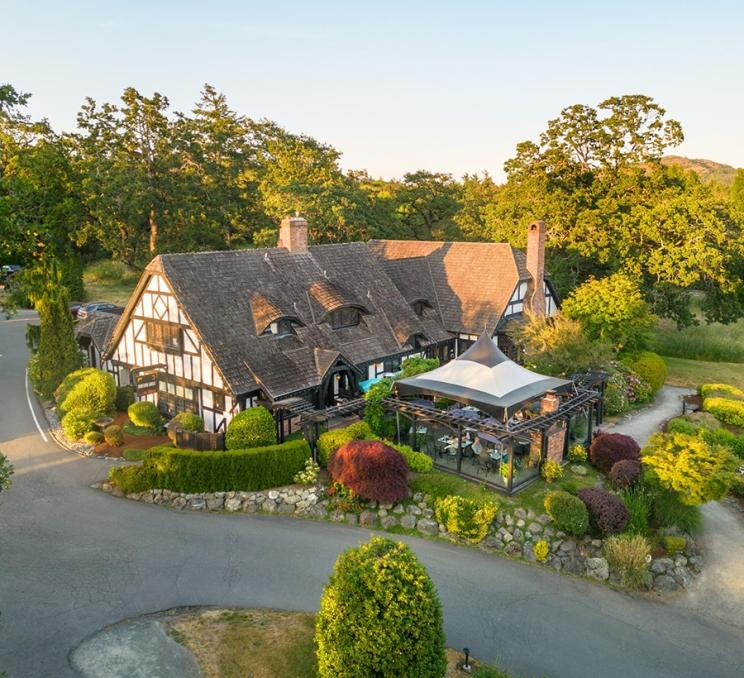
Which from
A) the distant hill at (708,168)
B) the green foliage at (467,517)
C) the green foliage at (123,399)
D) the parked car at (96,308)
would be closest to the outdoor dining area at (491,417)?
the green foliage at (467,517)

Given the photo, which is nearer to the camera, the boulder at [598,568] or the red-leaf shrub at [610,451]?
the boulder at [598,568]

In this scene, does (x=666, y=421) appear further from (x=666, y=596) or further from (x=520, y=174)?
(x=520, y=174)

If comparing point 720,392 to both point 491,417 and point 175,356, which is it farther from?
point 175,356

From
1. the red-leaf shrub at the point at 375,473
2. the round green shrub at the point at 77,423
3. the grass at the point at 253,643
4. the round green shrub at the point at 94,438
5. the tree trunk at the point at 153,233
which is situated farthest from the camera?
the tree trunk at the point at 153,233

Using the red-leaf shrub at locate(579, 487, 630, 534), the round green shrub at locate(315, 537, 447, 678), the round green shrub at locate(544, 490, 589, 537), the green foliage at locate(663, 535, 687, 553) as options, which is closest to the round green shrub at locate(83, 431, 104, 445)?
the round green shrub at locate(315, 537, 447, 678)

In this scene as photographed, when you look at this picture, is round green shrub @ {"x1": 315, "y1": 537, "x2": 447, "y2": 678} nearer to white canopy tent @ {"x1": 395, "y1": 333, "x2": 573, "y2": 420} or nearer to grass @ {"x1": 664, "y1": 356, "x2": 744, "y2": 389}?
white canopy tent @ {"x1": 395, "y1": 333, "x2": 573, "y2": 420}

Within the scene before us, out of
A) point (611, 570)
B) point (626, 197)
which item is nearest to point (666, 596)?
point (611, 570)

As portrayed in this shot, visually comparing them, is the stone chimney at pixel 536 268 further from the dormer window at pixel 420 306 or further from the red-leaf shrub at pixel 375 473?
the red-leaf shrub at pixel 375 473
